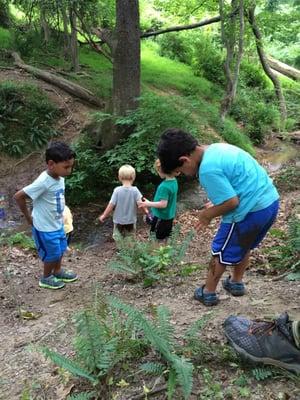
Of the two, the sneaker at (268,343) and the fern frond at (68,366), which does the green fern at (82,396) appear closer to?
Result: the fern frond at (68,366)

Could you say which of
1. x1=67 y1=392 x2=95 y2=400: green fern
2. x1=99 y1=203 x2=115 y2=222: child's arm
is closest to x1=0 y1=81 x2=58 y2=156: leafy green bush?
x1=99 y1=203 x2=115 y2=222: child's arm

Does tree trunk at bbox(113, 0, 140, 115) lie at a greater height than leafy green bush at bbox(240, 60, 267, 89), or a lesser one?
greater

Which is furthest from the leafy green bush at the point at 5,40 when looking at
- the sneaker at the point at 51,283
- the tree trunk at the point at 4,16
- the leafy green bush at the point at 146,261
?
the leafy green bush at the point at 146,261

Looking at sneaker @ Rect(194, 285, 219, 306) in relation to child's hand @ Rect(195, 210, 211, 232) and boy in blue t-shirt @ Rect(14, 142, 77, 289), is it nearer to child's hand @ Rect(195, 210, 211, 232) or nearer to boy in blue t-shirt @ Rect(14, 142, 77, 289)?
child's hand @ Rect(195, 210, 211, 232)

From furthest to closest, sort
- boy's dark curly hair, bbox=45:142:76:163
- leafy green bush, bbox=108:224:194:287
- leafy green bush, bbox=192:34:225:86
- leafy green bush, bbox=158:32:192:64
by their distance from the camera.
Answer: leafy green bush, bbox=158:32:192:64
leafy green bush, bbox=192:34:225:86
leafy green bush, bbox=108:224:194:287
boy's dark curly hair, bbox=45:142:76:163

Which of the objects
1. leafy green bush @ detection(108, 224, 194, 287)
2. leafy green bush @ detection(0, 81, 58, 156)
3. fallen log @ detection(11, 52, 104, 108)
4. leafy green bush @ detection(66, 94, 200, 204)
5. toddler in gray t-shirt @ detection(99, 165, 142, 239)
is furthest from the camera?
fallen log @ detection(11, 52, 104, 108)

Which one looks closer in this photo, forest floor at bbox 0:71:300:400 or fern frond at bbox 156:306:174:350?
forest floor at bbox 0:71:300:400

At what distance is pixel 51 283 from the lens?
5.02m

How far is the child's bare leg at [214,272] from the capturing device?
3.60m

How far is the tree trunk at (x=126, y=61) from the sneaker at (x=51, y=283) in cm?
561

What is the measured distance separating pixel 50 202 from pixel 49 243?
44 centimetres

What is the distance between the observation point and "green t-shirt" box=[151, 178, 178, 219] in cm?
565

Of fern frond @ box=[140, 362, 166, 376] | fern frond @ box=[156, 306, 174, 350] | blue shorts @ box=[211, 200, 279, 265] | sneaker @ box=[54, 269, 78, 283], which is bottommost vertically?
sneaker @ box=[54, 269, 78, 283]

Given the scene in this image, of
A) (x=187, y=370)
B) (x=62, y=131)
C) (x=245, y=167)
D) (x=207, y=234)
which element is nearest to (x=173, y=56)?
(x=62, y=131)
